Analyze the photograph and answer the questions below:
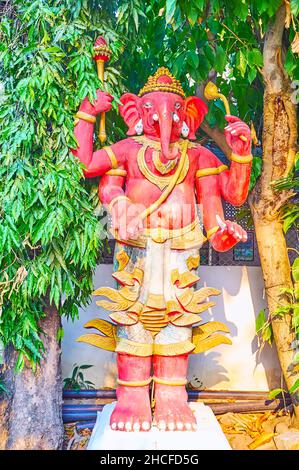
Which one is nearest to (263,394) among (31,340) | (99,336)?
(99,336)

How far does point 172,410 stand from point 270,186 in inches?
61.7

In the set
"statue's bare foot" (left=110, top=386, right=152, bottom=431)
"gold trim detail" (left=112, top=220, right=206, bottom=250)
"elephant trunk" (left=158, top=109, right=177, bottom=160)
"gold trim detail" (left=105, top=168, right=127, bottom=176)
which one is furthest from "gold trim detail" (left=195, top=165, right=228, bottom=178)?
"statue's bare foot" (left=110, top=386, right=152, bottom=431)

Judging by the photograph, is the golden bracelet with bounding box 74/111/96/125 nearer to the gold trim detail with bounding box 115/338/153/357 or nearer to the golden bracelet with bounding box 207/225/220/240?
the golden bracelet with bounding box 207/225/220/240

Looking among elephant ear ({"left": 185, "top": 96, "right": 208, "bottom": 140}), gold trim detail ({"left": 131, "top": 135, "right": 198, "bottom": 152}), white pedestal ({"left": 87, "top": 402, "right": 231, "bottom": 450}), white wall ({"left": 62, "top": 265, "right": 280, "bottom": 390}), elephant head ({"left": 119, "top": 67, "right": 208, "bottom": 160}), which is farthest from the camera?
white wall ({"left": 62, "top": 265, "right": 280, "bottom": 390})

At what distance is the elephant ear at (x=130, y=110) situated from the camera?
10.4 feet

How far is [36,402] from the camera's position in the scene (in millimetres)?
3002

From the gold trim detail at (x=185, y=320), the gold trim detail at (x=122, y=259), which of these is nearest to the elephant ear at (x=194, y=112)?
the gold trim detail at (x=122, y=259)

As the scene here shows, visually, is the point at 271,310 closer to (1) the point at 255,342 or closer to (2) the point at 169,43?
(1) the point at 255,342

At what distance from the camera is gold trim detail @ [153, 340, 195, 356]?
116 inches

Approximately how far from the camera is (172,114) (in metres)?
3.07

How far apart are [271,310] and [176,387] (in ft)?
2.97

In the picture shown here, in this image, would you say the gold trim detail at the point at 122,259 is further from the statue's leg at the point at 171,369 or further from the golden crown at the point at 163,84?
the golden crown at the point at 163,84

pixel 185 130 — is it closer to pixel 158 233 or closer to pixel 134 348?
pixel 158 233

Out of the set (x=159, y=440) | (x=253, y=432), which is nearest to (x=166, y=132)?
(x=159, y=440)
